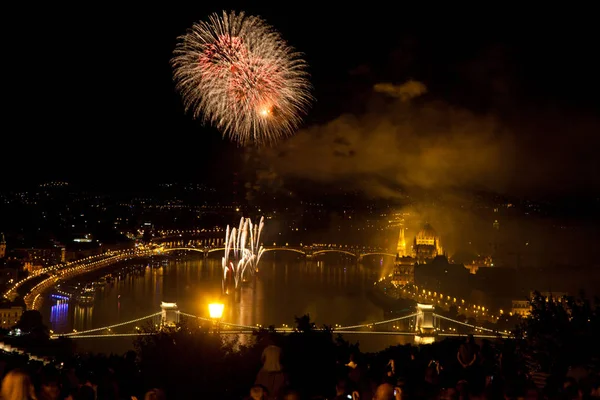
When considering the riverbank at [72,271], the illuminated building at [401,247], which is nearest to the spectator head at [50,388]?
the riverbank at [72,271]

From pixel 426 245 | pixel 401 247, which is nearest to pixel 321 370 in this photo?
pixel 426 245


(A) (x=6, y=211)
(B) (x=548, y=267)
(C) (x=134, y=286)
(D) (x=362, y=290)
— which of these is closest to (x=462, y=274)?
(B) (x=548, y=267)

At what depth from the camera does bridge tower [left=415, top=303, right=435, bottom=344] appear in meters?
15.9

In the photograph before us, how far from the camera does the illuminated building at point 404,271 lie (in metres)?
28.8

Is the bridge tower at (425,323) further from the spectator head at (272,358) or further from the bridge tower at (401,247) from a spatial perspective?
the bridge tower at (401,247)

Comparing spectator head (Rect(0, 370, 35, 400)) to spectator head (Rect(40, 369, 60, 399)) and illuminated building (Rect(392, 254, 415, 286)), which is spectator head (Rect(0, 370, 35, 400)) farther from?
illuminated building (Rect(392, 254, 415, 286))

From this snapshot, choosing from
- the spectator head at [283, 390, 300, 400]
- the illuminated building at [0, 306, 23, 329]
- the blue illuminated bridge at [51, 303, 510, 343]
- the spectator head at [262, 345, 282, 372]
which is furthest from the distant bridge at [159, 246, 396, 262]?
the spectator head at [283, 390, 300, 400]

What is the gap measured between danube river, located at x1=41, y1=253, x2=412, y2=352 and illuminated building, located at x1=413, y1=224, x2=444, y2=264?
4.71 m

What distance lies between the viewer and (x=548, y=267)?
97.7 feet

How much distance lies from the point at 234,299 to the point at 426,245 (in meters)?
16.4

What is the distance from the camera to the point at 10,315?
Result: 17.0 meters

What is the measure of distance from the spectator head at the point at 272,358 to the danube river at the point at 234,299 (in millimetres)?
10989

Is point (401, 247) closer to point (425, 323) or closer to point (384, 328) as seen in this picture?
point (384, 328)

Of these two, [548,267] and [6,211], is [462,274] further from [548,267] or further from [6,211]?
[6,211]
